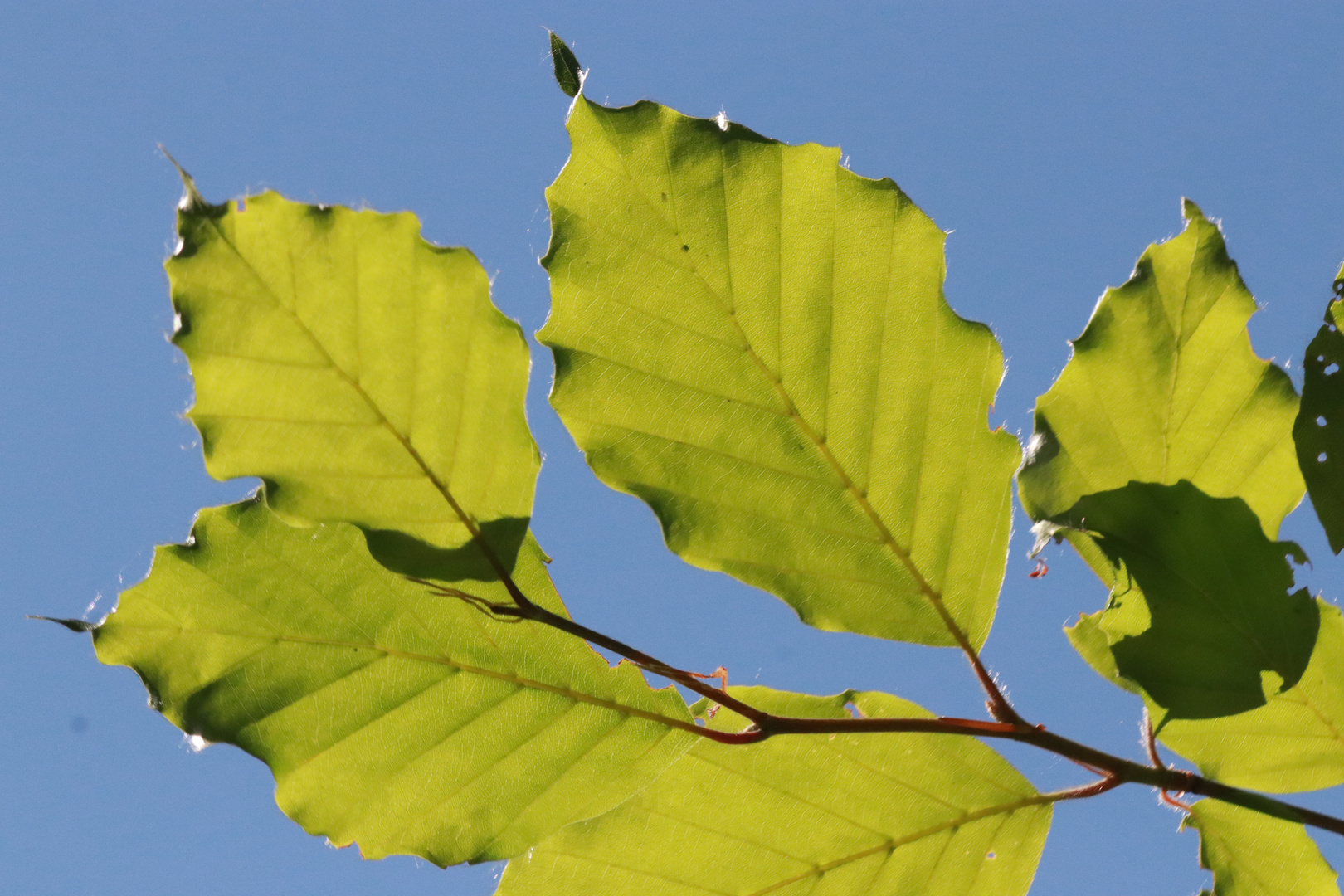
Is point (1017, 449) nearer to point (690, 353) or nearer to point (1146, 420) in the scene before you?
point (1146, 420)

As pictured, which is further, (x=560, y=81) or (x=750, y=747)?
(x=750, y=747)

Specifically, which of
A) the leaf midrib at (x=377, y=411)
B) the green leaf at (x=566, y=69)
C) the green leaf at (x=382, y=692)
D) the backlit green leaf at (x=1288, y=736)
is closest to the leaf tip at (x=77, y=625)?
the green leaf at (x=382, y=692)

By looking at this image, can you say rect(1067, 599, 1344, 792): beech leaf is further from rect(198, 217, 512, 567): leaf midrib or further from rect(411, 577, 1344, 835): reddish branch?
rect(198, 217, 512, 567): leaf midrib

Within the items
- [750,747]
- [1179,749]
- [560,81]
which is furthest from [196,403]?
[1179,749]

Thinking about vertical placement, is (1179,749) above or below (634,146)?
below

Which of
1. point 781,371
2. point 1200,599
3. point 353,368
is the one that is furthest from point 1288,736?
point 353,368
